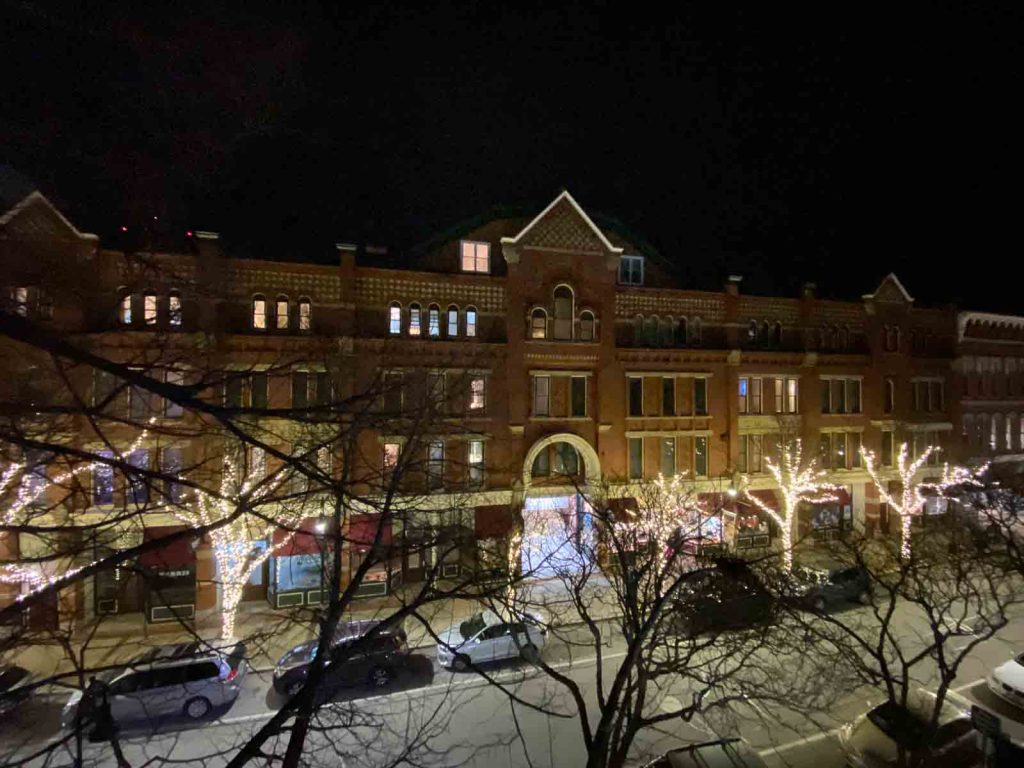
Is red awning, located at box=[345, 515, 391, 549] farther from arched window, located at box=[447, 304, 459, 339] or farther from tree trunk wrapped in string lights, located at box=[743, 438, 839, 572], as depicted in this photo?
tree trunk wrapped in string lights, located at box=[743, 438, 839, 572]

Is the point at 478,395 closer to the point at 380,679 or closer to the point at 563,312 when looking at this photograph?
the point at 563,312

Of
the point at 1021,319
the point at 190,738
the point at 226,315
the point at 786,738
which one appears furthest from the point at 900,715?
the point at 1021,319

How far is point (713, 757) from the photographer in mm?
9297

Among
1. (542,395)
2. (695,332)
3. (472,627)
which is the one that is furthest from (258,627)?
(695,332)

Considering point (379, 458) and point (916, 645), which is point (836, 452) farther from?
point (379, 458)

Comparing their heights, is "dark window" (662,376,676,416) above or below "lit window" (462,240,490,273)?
below

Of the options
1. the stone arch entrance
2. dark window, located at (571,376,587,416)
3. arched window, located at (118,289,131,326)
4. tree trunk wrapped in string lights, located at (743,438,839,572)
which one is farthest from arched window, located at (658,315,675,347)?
arched window, located at (118,289,131,326)

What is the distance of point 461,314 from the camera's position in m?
22.7

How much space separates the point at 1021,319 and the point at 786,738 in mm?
33417

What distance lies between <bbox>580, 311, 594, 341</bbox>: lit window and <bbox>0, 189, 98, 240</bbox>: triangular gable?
1808 centimetres

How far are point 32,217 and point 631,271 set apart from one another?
21.7 metres

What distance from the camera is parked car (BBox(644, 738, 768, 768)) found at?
29.8ft

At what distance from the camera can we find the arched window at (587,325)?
24016 mm

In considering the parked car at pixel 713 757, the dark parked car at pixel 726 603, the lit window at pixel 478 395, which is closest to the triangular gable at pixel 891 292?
the lit window at pixel 478 395
